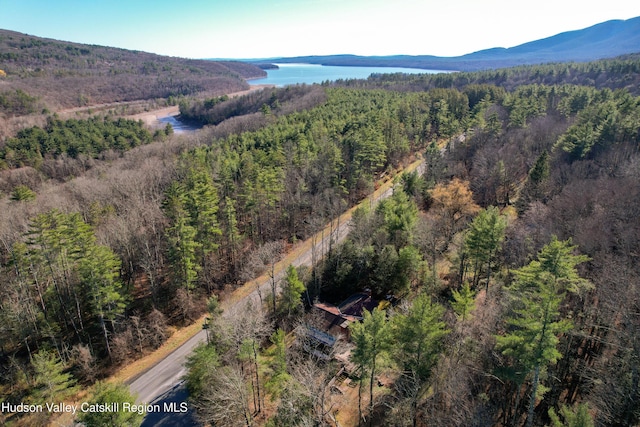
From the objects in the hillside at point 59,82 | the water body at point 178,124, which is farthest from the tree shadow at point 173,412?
the hillside at point 59,82

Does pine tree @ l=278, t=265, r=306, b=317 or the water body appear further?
the water body

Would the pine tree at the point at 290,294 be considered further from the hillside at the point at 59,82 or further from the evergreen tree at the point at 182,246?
the hillside at the point at 59,82

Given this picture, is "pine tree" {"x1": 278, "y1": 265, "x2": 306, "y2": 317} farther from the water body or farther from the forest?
the water body

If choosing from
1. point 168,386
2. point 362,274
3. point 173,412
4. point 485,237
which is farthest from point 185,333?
point 485,237

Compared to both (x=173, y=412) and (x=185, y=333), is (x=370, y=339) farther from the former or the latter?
(x=185, y=333)

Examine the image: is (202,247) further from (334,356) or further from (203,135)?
(203,135)

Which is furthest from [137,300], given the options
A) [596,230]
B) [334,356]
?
[596,230]

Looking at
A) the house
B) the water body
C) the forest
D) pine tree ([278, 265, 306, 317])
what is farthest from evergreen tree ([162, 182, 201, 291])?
the water body

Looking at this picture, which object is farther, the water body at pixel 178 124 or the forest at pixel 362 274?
the water body at pixel 178 124

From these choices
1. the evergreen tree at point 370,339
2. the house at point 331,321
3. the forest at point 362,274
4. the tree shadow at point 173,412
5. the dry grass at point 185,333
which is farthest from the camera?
the dry grass at point 185,333
